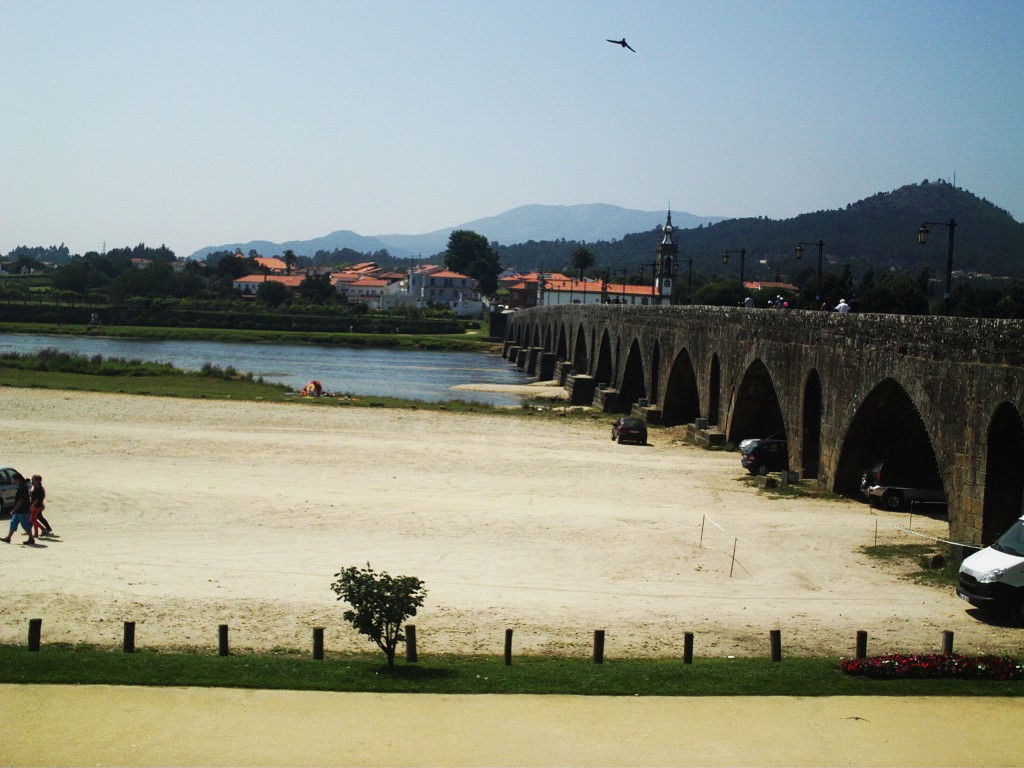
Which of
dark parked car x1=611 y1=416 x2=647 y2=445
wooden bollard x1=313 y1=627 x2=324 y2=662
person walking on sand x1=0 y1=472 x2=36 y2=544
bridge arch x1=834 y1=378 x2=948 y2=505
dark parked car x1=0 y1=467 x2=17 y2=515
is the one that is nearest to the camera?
wooden bollard x1=313 y1=627 x2=324 y2=662

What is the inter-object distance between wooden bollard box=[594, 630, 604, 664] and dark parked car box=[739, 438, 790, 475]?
65.6ft

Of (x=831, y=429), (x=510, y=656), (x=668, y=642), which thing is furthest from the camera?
(x=831, y=429)

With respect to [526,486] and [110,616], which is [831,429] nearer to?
[526,486]

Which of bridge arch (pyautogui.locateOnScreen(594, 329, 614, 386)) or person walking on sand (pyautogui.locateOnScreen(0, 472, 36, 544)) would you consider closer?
person walking on sand (pyautogui.locateOnScreen(0, 472, 36, 544))

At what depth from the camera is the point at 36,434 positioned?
36969 millimetres

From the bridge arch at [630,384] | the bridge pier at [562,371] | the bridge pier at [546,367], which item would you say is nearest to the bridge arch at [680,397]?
the bridge arch at [630,384]

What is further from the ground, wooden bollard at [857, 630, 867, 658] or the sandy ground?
wooden bollard at [857, 630, 867, 658]

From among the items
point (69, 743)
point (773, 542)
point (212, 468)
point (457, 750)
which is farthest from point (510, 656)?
point (212, 468)

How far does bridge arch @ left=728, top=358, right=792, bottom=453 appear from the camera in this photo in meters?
39.8

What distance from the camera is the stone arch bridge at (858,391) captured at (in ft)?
69.2

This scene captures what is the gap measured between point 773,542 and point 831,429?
24.2 feet

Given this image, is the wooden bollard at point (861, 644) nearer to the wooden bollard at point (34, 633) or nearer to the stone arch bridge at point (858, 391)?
the stone arch bridge at point (858, 391)

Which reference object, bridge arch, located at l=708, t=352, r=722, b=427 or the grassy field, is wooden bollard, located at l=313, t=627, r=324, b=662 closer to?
the grassy field

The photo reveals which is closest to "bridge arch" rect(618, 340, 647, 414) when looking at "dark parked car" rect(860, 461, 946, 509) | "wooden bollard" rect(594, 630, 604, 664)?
"dark parked car" rect(860, 461, 946, 509)
